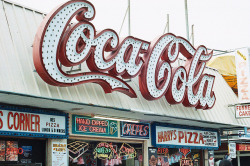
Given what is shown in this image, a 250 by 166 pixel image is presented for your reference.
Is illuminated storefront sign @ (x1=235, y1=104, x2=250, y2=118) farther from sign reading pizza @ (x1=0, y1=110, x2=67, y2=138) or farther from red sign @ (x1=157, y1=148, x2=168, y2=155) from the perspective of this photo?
sign reading pizza @ (x1=0, y1=110, x2=67, y2=138)

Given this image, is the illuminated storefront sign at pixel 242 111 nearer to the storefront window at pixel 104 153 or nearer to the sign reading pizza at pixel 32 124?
the storefront window at pixel 104 153

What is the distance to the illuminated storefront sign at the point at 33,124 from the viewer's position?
36.1ft

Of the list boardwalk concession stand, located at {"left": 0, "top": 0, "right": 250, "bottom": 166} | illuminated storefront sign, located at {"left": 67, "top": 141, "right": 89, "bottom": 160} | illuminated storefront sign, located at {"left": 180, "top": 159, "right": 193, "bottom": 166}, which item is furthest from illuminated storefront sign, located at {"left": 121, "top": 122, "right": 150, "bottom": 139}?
illuminated storefront sign, located at {"left": 180, "top": 159, "right": 193, "bottom": 166}

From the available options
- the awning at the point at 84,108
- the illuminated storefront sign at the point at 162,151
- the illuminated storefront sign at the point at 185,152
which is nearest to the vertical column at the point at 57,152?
the awning at the point at 84,108

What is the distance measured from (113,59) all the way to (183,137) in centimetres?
651

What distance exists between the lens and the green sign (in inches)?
520

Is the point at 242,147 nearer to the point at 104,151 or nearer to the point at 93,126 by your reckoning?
the point at 104,151

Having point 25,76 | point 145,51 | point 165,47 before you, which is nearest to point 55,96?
point 25,76

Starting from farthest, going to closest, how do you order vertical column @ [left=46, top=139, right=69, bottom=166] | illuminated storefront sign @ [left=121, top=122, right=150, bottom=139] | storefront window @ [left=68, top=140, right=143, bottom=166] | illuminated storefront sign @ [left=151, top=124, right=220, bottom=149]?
illuminated storefront sign @ [left=151, top=124, right=220, bottom=149]
illuminated storefront sign @ [left=121, top=122, right=150, bottom=139]
storefront window @ [left=68, top=140, right=143, bottom=166]
vertical column @ [left=46, top=139, right=69, bottom=166]

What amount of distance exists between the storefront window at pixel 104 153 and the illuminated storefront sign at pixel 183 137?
0.86 metres

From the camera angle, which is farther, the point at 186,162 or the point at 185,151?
the point at 186,162

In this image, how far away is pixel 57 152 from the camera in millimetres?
12523

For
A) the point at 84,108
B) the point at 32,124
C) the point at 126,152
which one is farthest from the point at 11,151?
the point at 126,152

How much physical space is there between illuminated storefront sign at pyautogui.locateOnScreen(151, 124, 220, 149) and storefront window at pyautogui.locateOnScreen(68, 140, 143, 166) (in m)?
0.86
